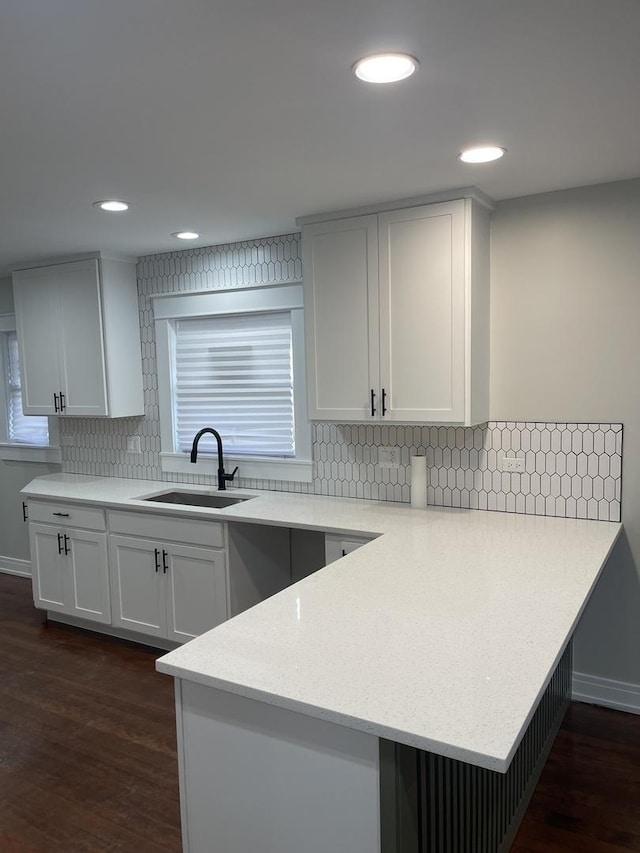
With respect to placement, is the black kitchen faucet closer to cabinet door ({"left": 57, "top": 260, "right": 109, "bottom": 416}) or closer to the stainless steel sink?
the stainless steel sink

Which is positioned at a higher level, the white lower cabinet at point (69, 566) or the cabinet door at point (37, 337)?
the cabinet door at point (37, 337)

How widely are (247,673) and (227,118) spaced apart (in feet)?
5.06

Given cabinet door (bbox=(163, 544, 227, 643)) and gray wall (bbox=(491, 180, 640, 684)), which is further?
cabinet door (bbox=(163, 544, 227, 643))

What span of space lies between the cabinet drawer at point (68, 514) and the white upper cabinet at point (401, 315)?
152cm

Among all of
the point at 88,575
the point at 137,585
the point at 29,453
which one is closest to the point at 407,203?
the point at 137,585

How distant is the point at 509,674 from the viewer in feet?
4.78

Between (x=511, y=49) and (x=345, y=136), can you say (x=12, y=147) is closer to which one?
(x=345, y=136)

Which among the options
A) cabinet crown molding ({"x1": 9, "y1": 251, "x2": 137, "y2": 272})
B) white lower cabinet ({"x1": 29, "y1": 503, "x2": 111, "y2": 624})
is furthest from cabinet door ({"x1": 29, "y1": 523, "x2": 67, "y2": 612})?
cabinet crown molding ({"x1": 9, "y1": 251, "x2": 137, "y2": 272})

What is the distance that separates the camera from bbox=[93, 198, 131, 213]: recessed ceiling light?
2.84 metres

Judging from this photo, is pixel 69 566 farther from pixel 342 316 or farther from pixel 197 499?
pixel 342 316

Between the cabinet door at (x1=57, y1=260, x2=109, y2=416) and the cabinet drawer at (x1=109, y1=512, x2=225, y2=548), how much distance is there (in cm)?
77

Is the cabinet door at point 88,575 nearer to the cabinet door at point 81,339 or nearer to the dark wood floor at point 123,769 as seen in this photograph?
the dark wood floor at point 123,769

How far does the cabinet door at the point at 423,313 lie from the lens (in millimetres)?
2820

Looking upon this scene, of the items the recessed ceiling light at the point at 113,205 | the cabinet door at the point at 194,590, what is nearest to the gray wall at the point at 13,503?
the cabinet door at the point at 194,590
